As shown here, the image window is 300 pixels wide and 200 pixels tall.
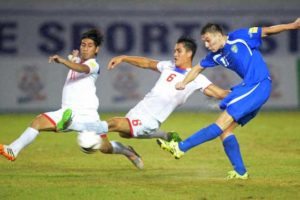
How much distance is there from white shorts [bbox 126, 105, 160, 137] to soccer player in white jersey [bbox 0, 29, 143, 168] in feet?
1.26

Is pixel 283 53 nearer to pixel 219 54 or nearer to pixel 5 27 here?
pixel 5 27

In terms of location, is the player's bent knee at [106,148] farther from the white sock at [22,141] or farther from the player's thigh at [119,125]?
the white sock at [22,141]

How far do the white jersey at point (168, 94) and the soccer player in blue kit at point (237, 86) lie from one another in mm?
727

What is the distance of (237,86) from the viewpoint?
32.3 feet

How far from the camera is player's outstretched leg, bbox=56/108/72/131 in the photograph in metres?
10.2

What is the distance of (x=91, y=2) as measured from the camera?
2356 centimetres

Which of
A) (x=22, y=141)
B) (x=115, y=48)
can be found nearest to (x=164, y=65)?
(x=22, y=141)

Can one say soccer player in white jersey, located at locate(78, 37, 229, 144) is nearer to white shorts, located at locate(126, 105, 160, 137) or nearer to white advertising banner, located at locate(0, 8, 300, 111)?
white shorts, located at locate(126, 105, 160, 137)

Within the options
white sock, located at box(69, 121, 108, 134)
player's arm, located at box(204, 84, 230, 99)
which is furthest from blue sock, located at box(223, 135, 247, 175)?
white sock, located at box(69, 121, 108, 134)

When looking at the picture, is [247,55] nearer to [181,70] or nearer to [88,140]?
[181,70]

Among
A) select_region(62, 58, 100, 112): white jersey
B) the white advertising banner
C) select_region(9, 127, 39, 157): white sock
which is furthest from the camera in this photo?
the white advertising banner

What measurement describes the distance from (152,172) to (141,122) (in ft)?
2.38

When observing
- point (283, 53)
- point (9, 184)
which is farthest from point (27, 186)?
point (283, 53)

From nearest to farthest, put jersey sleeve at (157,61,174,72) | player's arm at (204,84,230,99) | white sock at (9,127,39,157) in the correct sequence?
white sock at (9,127,39,157) < player's arm at (204,84,230,99) < jersey sleeve at (157,61,174,72)
